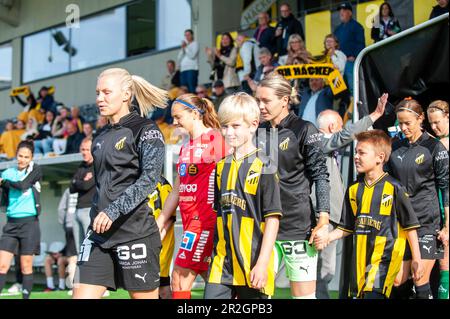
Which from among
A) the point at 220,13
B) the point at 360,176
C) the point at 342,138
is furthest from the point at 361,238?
the point at 220,13

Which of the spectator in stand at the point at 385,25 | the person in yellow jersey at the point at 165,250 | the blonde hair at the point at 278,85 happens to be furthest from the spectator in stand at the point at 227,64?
the blonde hair at the point at 278,85

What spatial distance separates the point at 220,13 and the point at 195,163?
11.5m

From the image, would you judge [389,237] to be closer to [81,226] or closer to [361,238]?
[361,238]

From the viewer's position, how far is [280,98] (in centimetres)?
470

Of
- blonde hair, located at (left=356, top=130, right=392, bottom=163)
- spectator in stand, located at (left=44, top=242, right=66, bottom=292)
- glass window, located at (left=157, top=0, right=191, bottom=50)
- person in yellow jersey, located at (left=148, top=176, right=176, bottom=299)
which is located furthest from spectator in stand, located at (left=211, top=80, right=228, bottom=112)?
blonde hair, located at (left=356, top=130, right=392, bottom=163)

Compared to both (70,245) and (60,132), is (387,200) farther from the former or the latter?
(60,132)

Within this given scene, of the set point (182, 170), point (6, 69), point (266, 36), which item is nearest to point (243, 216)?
point (182, 170)

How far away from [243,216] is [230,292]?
443mm

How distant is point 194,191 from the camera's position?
16.4ft

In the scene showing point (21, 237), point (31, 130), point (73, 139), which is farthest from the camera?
point (31, 130)

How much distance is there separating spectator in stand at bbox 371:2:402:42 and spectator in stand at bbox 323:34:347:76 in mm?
533

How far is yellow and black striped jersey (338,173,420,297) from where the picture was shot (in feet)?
15.7

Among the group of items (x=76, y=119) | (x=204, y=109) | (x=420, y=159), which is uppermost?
(x=76, y=119)
